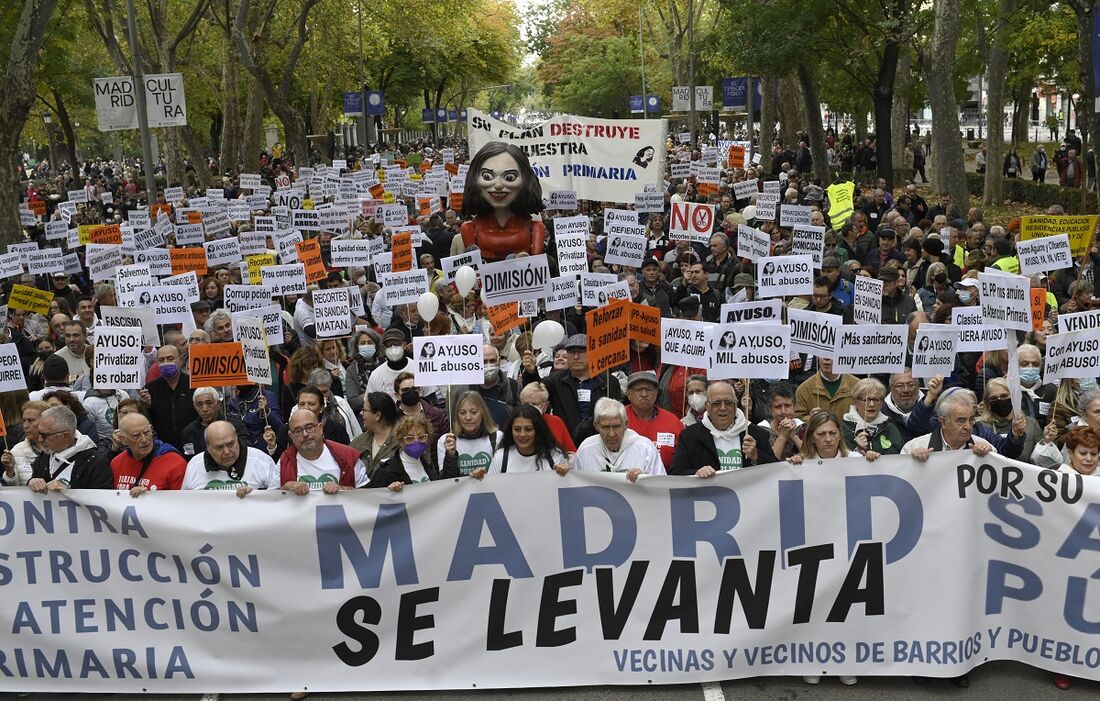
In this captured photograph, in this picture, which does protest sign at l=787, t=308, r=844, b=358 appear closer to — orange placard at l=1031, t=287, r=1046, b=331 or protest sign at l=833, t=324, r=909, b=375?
protest sign at l=833, t=324, r=909, b=375

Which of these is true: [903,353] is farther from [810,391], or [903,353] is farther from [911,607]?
[911,607]

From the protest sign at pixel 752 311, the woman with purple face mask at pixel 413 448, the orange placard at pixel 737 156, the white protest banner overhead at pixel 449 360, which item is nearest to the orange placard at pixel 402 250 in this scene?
the protest sign at pixel 752 311

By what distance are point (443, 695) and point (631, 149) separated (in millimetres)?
8992

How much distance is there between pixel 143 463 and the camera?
7.30m

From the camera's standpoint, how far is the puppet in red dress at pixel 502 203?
13523 mm

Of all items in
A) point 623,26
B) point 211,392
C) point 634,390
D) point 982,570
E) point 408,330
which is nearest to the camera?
point 982,570

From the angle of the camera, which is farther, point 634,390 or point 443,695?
point 634,390

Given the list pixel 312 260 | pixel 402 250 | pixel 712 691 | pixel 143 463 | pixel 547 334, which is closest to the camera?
pixel 712 691

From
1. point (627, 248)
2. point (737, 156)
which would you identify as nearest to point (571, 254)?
point (627, 248)

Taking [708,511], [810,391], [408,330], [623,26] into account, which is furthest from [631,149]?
[623,26]

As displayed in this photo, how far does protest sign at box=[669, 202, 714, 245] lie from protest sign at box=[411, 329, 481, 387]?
7.69 metres

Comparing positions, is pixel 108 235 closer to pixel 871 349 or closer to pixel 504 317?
pixel 504 317

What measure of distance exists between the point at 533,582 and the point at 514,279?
14.0 ft

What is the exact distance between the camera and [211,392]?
828 cm
